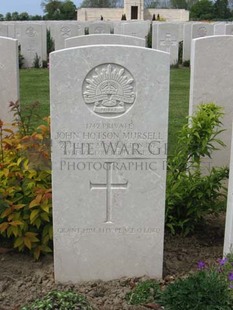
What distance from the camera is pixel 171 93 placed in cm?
1159

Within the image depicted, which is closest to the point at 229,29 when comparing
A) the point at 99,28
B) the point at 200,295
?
the point at 99,28

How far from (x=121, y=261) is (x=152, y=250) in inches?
8.7

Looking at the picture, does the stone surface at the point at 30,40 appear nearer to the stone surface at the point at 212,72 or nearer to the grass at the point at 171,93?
the grass at the point at 171,93

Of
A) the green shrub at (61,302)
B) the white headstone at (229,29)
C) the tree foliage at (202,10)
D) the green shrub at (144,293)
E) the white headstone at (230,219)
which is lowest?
the green shrub at (144,293)

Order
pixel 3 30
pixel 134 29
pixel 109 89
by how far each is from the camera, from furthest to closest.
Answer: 1. pixel 134 29
2. pixel 3 30
3. pixel 109 89

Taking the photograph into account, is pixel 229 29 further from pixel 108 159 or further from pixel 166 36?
pixel 108 159

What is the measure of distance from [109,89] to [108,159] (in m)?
0.44

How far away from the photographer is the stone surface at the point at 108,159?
3205mm

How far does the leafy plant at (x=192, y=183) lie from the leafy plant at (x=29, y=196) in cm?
99

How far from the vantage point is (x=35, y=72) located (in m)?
15.3

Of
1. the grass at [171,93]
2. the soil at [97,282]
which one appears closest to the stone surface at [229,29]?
the grass at [171,93]

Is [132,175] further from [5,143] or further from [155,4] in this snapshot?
[155,4]

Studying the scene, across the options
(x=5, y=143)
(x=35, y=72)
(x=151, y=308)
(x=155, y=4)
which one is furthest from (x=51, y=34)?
(x=155, y=4)

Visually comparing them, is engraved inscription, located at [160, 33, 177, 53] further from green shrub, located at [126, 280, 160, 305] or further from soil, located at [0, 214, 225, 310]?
green shrub, located at [126, 280, 160, 305]
